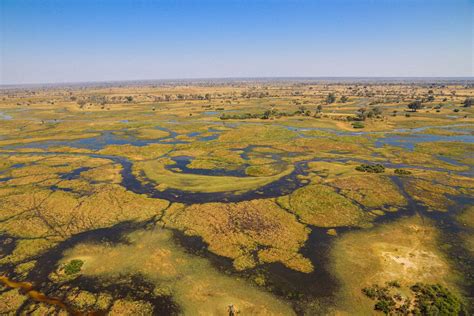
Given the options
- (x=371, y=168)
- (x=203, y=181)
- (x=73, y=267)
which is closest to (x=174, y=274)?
(x=73, y=267)

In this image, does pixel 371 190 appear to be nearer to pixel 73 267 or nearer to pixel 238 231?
pixel 238 231

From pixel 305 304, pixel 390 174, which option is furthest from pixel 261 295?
pixel 390 174

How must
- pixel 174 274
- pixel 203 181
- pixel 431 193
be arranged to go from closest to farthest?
pixel 174 274
pixel 431 193
pixel 203 181

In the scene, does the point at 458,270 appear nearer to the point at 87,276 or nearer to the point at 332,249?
the point at 332,249

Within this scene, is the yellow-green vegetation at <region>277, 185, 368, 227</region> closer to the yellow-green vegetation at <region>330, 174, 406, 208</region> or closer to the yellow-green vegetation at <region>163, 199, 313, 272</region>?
the yellow-green vegetation at <region>163, 199, 313, 272</region>

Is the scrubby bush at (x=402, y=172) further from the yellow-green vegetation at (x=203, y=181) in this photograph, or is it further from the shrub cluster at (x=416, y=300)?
the shrub cluster at (x=416, y=300)
